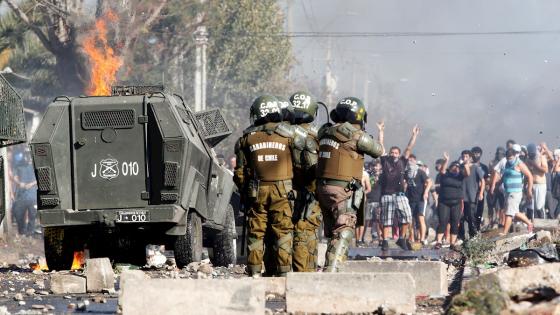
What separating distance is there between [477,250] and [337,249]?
4.60m

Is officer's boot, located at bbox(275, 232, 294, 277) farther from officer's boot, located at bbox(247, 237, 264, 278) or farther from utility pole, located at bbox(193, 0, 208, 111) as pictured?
utility pole, located at bbox(193, 0, 208, 111)

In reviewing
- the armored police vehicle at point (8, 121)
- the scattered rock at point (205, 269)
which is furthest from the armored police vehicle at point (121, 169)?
the armored police vehicle at point (8, 121)

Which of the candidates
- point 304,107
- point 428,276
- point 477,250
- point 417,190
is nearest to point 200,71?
point 417,190

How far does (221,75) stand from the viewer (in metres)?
48.9

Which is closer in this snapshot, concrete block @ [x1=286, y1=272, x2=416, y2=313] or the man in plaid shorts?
concrete block @ [x1=286, y1=272, x2=416, y2=313]

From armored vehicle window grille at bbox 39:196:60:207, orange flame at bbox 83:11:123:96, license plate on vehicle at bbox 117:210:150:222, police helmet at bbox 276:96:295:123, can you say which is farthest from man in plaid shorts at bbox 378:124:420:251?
police helmet at bbox 276:96:295:123

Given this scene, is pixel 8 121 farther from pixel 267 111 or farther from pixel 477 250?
pixel 477 250

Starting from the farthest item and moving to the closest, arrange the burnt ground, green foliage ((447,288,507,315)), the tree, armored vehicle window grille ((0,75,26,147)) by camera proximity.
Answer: the tree → armored vehicle window grille ((0,75,26,147)) → the burnt ground → green foliage ((447,288,507,315))

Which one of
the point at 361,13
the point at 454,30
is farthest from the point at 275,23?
the point at 454,30

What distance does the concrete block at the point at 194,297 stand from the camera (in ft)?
31.5

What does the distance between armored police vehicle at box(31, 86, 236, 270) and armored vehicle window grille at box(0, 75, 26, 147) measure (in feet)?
4.39

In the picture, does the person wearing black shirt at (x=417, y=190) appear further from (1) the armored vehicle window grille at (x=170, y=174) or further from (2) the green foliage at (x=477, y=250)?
(1) the armored vehicle window grille at (x=170, y=174)

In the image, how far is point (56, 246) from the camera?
1661cm

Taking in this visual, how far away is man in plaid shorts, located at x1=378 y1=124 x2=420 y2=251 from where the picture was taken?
25297 mm
